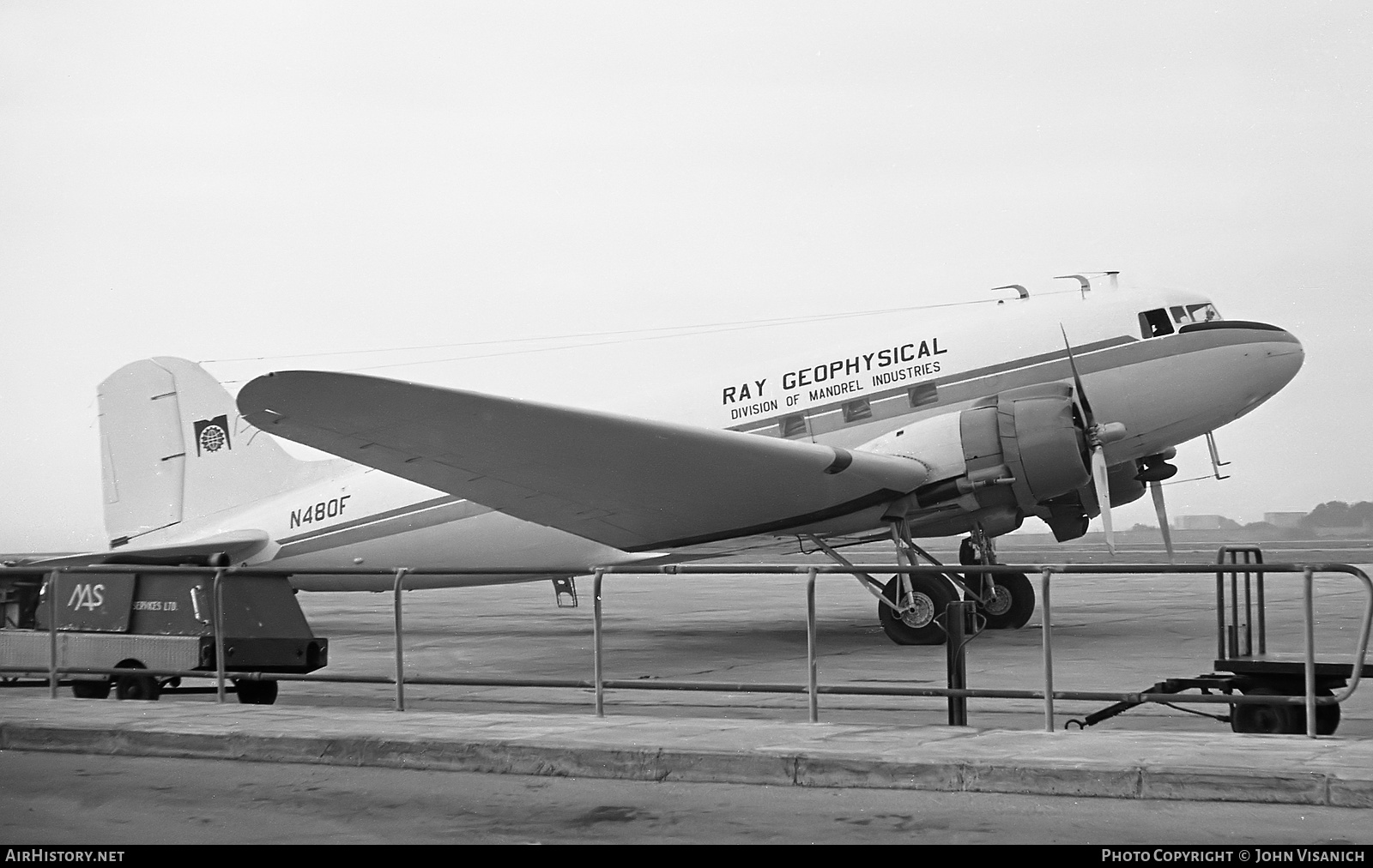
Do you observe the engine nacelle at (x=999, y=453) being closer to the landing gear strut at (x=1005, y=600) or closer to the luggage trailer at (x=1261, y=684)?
the landing gear strut at (x=1005, y=600)

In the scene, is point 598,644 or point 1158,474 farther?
point 1158,474

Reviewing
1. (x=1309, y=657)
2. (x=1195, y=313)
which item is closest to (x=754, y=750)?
(x=1309, y=657)

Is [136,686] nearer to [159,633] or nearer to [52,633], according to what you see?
[159,633]

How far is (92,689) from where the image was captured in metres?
11.8

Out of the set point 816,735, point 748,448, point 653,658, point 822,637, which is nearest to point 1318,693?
point 816,735

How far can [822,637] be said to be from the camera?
1767cm

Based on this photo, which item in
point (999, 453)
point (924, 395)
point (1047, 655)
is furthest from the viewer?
point (924, 395)

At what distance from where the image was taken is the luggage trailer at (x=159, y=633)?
11.2 metres

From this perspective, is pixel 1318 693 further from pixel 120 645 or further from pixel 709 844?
pixel 120 645

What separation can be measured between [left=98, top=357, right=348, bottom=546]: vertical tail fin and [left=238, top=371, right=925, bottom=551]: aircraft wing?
20.9 feet

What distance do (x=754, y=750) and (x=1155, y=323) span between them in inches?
425

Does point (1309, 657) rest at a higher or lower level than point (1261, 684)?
higher

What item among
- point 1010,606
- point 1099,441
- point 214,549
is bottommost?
point 1010,606

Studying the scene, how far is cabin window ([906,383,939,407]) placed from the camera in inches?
650
